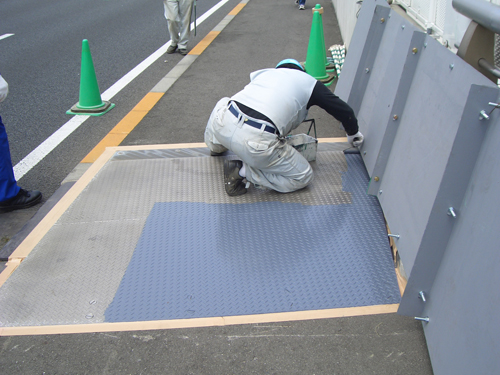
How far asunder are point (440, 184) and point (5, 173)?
3282mm

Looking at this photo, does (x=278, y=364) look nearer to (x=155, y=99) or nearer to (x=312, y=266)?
(x=312, y=266)

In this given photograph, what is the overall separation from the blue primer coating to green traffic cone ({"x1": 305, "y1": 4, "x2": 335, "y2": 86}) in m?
3.16

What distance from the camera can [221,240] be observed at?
3.15 metres

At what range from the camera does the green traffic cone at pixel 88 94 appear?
570 cm

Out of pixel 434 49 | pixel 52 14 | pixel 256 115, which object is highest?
pixel 434 49

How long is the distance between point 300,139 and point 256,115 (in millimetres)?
670

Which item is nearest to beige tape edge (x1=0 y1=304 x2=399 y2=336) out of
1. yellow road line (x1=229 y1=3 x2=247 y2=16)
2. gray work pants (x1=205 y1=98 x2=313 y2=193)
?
gray work pants (x1=205 y1=98 x2=313 y2=193)

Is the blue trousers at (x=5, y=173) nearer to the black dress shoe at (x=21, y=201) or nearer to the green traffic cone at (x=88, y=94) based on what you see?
the black dress shoe at (x=21, y=201)

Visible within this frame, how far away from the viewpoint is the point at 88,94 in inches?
229

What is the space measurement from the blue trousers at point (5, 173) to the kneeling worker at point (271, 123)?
1.70 meters

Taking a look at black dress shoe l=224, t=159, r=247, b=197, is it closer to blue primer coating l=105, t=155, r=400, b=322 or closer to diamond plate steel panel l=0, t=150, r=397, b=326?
diamond plate steel panel l=0, t=150, r=397, b=326

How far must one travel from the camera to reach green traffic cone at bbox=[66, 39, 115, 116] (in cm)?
570

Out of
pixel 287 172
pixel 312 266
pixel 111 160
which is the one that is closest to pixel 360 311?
pixel 312 266

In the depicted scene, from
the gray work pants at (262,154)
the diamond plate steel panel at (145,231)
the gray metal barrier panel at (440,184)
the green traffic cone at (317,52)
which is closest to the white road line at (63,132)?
the diamond plate steel panel at (145,231)
